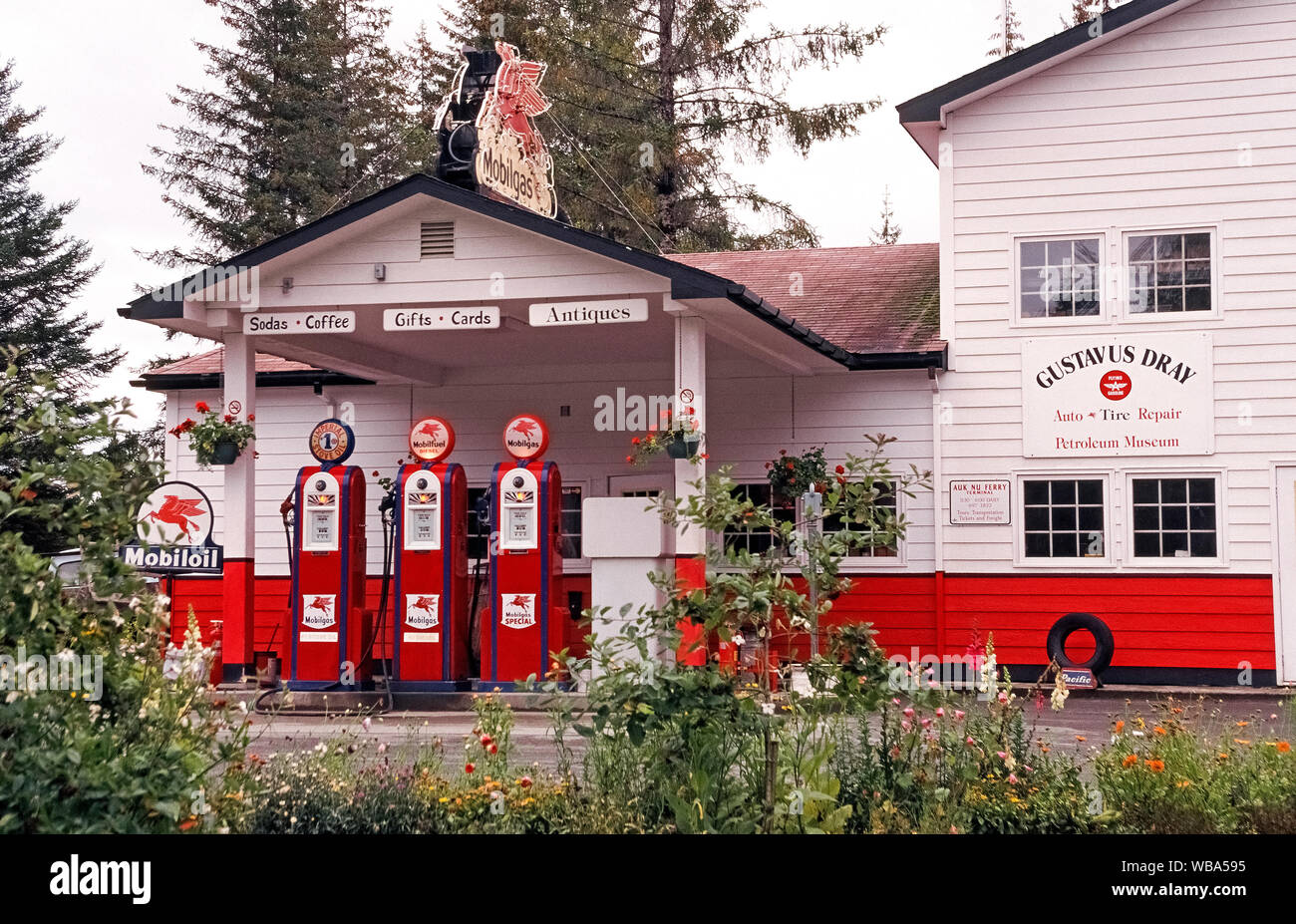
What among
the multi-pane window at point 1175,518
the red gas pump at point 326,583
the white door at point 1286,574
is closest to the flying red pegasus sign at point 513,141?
the red gas pump at point 326,583

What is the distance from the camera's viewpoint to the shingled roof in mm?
16031

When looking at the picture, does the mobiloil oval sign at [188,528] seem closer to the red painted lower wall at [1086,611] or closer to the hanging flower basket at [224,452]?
the red painted lower wall at [1086,611]

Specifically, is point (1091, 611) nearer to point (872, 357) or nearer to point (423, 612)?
point (872, 357)

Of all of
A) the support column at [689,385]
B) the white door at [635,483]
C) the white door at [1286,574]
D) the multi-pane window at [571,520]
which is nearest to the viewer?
the support column at [689,385]

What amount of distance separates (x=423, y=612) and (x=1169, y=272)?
8592 mm

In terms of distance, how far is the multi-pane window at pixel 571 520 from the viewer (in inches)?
677

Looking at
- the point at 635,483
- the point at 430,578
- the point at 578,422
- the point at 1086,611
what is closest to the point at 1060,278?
the point at 1086,611

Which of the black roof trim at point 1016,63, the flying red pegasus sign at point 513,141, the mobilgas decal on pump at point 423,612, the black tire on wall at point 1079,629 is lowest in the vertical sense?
the black tire on wall at point 1079,629

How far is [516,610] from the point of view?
43.4 feet

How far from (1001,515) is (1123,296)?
8.77ft

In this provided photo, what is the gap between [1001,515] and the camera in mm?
15062

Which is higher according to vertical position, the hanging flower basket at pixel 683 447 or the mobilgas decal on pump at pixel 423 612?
the hanging flower basket at pixel 683 447

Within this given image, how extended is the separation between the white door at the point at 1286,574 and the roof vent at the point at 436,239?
8744 millimetres
